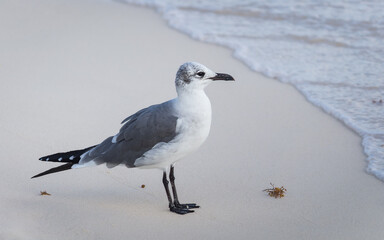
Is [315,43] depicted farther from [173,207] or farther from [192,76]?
[173,207]

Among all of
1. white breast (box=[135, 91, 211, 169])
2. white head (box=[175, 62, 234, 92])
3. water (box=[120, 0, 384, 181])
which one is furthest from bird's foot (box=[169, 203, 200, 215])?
water (box=[120, 0, 384, 181])

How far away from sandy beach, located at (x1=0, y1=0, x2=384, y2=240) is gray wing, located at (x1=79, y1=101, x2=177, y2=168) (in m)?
0.33

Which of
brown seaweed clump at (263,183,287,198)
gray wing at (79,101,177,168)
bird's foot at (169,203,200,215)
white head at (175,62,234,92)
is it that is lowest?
bird's foot at (169,203,200,215)

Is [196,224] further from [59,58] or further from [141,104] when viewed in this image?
[59,58]

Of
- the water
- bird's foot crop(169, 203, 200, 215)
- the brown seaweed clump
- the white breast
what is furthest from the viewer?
the water

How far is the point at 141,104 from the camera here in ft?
19.4

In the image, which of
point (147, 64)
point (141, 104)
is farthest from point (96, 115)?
point (147, 64)

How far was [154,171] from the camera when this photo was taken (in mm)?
4766

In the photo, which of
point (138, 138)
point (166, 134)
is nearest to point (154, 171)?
point (138, 138)

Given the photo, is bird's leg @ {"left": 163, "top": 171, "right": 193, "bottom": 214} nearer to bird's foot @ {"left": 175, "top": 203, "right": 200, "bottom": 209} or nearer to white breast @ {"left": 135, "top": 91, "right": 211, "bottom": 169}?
bird's foot @ {"left": 175, "top": 203, "right": 200, "bottom": 209}

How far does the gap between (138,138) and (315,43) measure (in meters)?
4.40

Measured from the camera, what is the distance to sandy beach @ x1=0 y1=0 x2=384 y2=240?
13.0ft

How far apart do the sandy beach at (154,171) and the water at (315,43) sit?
0.20 metres

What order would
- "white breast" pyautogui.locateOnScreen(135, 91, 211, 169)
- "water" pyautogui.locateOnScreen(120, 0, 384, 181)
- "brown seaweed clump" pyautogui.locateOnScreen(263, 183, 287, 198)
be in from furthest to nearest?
"water" pyautogui.locateOnScreen(120, 0, 384, 181)
"brown seaweed clump" pyautogui.locateOnScreen(263, 183, 287, 198)
"white breast" pyautogui.locateOnScreen(135, 91, 211, 169)
